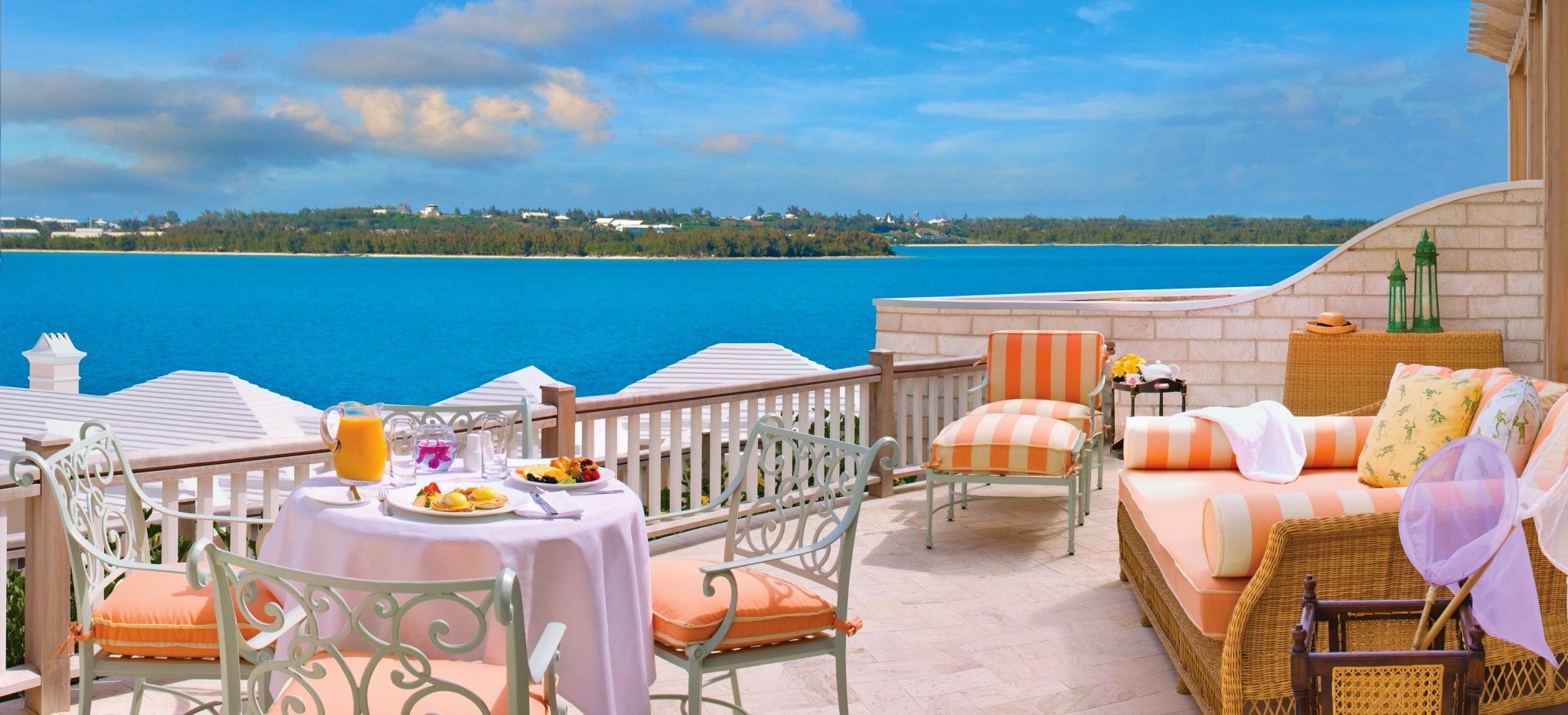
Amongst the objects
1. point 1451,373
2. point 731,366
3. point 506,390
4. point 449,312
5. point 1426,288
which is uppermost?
point 1426,288

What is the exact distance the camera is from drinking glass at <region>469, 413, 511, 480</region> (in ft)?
10.3

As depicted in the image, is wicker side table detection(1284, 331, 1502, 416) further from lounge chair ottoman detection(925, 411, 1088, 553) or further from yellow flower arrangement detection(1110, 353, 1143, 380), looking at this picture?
lounge chair ottoman detection(925, 411, 1088, 553)

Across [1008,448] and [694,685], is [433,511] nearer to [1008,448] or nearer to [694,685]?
[694,685]

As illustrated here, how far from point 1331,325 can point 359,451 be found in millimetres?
6467

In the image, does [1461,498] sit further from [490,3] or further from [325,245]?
[490,3]

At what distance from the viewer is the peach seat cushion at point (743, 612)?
279cm

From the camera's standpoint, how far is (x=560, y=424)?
4758 millimetres

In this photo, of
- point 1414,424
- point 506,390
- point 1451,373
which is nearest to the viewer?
point 1414,424

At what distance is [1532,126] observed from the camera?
9.54 metres

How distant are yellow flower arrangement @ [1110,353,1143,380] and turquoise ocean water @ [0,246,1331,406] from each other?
154 ft

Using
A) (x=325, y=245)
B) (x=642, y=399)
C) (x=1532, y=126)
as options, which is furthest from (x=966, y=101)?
(x=642, y=399)

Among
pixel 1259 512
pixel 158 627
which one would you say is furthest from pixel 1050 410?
pixel 158 627

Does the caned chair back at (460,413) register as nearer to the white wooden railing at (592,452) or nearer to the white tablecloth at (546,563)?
the white wooden railing at (592,452)

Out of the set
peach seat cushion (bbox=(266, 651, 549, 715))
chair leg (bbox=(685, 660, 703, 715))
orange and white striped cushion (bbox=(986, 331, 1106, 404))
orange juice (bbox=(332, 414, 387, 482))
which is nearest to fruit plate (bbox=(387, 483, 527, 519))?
orange juice (bbox=(332, 414, 387, 482))
